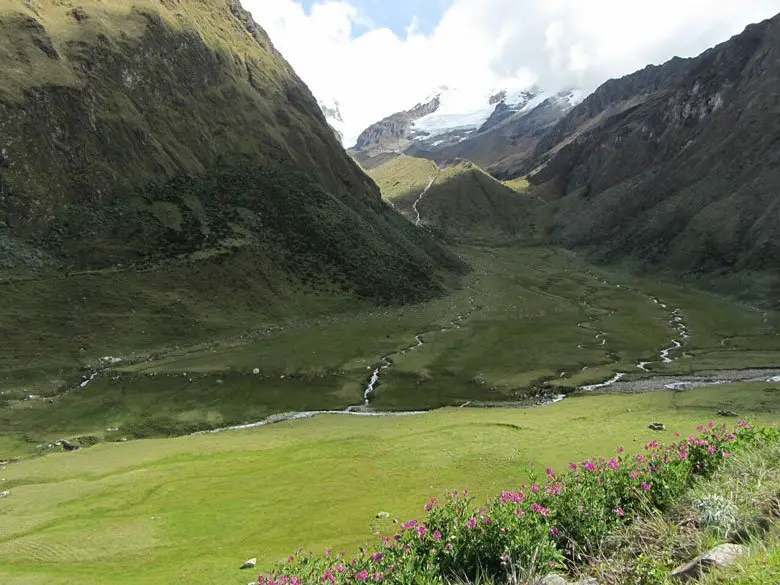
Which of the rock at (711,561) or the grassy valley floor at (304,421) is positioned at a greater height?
the rock at (711,561)

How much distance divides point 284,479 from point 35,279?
79496 mm

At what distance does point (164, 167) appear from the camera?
132875 millimetres

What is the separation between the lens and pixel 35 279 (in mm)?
91750

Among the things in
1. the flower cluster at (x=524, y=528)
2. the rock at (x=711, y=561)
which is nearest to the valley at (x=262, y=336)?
the flower cluster at (x=524, y=528)

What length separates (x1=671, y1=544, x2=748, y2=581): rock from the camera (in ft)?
38.8

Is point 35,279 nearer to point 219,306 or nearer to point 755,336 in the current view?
point 219,306

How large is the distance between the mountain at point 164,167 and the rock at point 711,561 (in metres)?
109

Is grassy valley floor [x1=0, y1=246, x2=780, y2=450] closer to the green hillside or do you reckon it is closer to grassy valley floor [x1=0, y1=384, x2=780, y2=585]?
the green hillside

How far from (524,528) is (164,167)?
139m

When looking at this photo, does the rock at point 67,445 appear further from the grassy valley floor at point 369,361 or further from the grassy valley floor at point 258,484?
the grassy valley floor at point 258,484

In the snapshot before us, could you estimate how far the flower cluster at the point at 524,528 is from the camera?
575 inches

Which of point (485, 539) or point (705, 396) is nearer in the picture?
point (485, 539)

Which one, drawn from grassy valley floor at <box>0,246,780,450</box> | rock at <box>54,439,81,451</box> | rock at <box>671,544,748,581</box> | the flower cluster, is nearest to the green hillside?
grassy valley floor at <box>0,246,780,450</box>

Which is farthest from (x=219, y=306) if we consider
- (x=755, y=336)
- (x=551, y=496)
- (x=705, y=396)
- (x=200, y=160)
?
(x=755, y=336)
